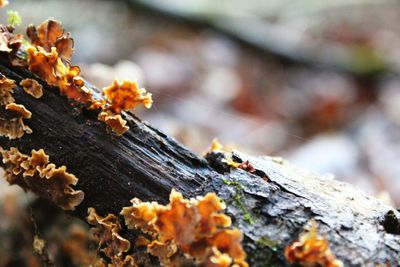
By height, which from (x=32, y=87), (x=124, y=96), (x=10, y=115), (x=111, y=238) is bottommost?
(x=111, y=238)

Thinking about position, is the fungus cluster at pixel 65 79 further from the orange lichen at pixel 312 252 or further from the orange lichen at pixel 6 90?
the orange lichen at pixel 312 252

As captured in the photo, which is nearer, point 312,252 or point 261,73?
point 312,252

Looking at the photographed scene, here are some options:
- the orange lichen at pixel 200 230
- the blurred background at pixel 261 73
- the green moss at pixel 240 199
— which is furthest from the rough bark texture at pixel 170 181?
the blurred background at pixel 261 73

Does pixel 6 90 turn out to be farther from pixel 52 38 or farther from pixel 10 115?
pixel 52 38

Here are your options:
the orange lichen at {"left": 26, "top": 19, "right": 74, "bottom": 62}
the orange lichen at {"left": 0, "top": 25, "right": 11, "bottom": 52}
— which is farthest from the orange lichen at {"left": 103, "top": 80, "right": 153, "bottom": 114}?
the orange lichen at {"left": 0, "top": 25, "right": 11, "bottom": 52}

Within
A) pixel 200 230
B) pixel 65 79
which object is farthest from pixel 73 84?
pixel 200 230

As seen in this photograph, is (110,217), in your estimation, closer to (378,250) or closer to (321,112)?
(378,250)
